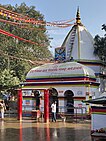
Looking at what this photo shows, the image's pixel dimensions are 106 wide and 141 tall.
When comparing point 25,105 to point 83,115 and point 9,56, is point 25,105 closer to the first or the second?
point 83,115

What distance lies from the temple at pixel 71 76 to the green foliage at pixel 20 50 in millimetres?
5106

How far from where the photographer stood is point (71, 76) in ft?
90.6

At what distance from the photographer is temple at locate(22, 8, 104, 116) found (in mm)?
27094

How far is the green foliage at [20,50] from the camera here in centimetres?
3859

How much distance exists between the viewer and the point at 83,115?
25.6 meters

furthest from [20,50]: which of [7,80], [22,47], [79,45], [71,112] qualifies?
[71,112]

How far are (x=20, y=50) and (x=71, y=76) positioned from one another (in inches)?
598

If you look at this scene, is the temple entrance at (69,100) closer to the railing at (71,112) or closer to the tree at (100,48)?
the railing at (71,112)

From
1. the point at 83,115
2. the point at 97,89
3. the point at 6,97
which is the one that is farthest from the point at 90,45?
the point at 6,97

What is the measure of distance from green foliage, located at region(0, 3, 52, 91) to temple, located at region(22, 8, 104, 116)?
511cm

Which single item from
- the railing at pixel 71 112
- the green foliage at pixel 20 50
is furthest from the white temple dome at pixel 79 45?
the railing at pixel 71 112

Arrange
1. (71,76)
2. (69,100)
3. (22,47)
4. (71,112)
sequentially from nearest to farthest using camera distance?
(71,112), (71,76), (69,100), (22,47)

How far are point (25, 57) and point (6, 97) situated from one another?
252 inches

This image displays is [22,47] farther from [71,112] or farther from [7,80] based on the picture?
[71,112]
